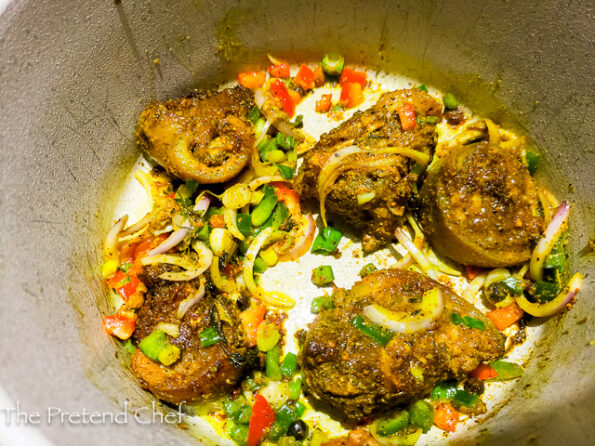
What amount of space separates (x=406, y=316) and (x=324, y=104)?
2084 millimetres

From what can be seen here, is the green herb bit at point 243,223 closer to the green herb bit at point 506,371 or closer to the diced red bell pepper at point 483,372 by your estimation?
the diced red bell pepper at point 483,372

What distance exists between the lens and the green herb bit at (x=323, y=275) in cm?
362

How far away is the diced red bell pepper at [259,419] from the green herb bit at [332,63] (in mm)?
2866

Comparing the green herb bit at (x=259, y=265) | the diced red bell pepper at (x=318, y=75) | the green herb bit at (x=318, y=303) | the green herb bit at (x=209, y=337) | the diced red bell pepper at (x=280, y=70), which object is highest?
the diced red bell pepper at (x=280, y=70)

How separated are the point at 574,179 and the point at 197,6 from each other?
10.7ft

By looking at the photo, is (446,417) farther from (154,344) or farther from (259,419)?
(154,344)

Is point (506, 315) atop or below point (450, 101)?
below

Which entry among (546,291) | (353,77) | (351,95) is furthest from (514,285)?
(353,77)

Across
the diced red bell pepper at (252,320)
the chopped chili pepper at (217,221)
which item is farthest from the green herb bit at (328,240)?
the chopped chili pepper at (217,221)

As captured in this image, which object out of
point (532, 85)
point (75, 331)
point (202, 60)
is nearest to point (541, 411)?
point (532, 85)

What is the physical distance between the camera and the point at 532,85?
3627mm

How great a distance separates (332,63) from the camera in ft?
13.5

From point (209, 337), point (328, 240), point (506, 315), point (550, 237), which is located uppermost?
point (209, 337)

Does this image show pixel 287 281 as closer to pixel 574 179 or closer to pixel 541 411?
pixel 541 411
